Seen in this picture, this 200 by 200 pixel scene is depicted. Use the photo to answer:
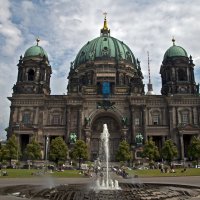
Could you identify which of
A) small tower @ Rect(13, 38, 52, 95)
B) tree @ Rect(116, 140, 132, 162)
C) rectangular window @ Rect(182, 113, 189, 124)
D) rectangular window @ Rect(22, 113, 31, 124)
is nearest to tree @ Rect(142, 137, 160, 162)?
tree @ Rect(116, 140, 132, 162)

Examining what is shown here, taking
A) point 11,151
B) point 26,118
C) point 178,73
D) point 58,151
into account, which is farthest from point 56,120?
point 178,73

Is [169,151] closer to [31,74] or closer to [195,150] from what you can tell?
[195,150]

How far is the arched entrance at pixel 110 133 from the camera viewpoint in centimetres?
7044

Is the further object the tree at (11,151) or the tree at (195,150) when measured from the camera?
the tree at (195,150)

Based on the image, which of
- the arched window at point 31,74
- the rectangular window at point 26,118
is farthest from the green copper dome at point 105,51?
the rectangular window at point 26,118

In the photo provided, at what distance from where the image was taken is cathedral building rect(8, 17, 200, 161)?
67.2 meters

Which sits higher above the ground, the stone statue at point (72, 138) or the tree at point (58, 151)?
the stone statue at point (72, 138)

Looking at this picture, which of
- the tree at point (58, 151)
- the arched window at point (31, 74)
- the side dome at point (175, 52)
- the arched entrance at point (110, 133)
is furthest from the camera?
the side dome at point (175, 52)

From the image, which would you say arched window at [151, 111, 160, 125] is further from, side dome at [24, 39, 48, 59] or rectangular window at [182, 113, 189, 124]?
side dome at [24, 39, 48, 59]

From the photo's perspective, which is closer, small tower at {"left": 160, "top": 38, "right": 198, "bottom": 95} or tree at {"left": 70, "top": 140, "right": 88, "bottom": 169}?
tree at {"left": 70, "top": 140, "right": 88, "bottom": 169}

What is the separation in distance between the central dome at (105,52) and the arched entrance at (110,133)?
19412 mm

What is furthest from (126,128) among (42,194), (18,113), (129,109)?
(42,194)

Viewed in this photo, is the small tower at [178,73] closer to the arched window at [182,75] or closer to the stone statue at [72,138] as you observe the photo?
the arched window at [182,75]

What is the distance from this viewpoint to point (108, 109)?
2751 inches
